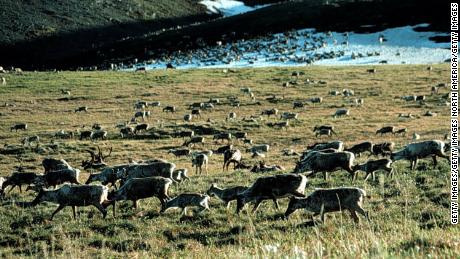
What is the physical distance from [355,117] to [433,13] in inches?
3173

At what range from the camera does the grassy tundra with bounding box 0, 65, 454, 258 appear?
36.3 ft

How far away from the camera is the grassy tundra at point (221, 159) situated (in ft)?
36.3

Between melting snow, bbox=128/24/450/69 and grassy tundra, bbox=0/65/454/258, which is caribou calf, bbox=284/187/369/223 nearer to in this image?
grassy tundra, bbox=0/65/454/258

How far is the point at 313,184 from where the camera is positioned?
755 inches

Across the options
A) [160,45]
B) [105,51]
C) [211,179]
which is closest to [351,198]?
[211,179]

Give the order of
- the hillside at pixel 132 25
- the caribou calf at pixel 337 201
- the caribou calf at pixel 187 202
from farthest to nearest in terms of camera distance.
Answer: the hillside at pixel 132 25
the caribou calf at pixel 187 202
the caribou calf at pixel 337 201

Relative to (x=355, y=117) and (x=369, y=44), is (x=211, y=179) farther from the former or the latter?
(x=369, y=44)

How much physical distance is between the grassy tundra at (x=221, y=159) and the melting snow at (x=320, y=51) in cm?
1379

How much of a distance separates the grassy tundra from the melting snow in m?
13.8

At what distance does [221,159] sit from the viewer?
34.3 metres

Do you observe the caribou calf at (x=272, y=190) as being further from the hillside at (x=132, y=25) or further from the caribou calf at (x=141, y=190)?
the hillside at (x=132, y=25)

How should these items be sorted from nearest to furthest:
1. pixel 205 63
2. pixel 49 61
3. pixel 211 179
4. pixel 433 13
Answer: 1. pixel 211 179
2. pixel 205 63
3. pixel 433 13
4. pixel 49 61

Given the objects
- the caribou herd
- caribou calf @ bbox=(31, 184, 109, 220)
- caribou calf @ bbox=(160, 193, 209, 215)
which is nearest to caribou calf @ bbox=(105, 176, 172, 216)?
the caribou herd

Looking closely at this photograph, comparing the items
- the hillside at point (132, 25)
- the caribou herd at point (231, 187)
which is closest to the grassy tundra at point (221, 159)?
the caribou herd at point (231, 187)
